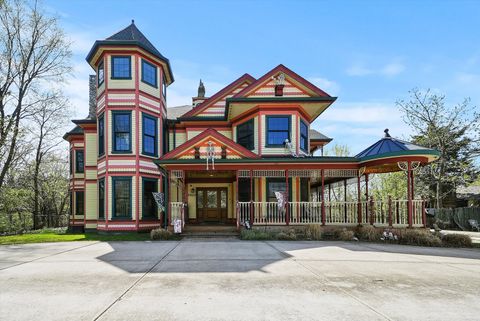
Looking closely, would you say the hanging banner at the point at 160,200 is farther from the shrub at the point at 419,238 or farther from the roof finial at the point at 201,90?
the roof finial at the point at 201,90

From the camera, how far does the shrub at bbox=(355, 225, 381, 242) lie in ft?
46.1

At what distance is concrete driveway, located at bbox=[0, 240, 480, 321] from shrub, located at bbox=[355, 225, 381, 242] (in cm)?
336

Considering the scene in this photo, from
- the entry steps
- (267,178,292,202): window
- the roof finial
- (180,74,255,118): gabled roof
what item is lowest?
the entry steps

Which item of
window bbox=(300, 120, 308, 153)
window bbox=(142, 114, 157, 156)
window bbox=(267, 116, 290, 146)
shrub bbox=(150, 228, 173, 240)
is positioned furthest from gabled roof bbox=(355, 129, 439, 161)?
window bbox=(142, 114, 157, 156)

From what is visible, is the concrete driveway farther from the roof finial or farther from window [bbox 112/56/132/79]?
the roof finial

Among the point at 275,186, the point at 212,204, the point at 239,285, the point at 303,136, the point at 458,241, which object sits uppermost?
the point at 303,136

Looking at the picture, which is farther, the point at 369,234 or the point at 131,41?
the point at 131,41

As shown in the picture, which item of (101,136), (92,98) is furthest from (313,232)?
(92,98)

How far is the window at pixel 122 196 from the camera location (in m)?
17.1

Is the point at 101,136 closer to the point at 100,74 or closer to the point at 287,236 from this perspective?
the point at 100,74

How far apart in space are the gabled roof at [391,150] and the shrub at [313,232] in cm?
391

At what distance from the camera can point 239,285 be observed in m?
6.36

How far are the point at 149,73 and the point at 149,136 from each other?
3568 mm

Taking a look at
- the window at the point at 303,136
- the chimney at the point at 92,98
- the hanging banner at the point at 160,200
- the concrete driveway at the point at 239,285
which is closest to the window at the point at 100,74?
the chimney at the point at 92,98
